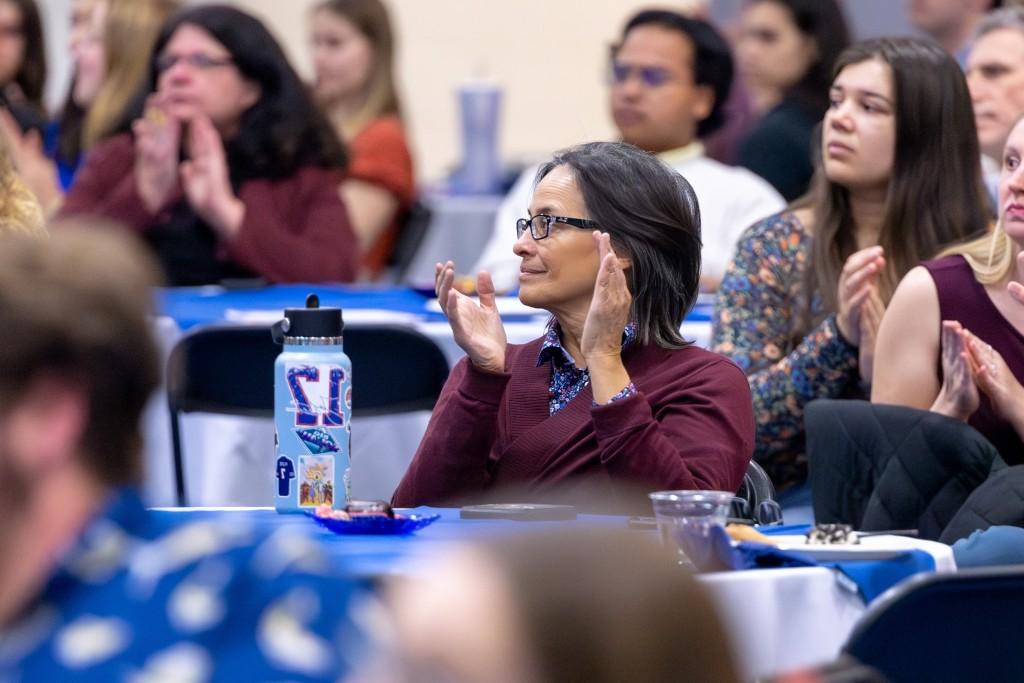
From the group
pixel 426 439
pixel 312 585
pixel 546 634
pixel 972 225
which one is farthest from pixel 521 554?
pixel 972 225

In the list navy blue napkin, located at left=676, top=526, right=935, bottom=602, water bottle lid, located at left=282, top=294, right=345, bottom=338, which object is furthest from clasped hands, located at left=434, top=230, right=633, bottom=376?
navy blue napkin, located at left=676, top=526, right=935, bottom=602

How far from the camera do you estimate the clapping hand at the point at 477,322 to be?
277cm

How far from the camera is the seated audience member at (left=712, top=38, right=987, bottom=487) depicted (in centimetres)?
374

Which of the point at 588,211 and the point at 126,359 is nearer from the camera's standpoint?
the point at 126,359

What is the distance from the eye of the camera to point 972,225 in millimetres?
3803

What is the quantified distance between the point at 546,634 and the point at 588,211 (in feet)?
6.59

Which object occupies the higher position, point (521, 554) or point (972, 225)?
point (521, 554)

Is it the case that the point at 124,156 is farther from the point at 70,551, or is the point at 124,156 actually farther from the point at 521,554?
A: the point at 521,554

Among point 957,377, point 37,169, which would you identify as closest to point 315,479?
point 957,377

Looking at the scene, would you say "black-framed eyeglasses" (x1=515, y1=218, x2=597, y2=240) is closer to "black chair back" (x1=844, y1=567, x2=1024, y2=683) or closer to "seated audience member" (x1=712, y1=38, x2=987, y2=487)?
"seated audience member" (x1=712, y1=38, x2=987, y2=487)

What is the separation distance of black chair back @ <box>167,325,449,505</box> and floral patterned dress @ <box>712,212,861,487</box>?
621mm

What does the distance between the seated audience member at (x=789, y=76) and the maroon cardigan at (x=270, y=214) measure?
1.46 m

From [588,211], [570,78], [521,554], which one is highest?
[521,554]

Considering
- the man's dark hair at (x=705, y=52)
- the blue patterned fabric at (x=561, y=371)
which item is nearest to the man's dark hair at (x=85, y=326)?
the blue patterned fabric at (x=561, y=371)
